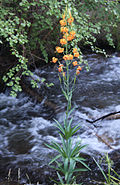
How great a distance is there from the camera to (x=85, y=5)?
451 cm

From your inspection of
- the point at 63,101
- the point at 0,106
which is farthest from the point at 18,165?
the point at 0,106

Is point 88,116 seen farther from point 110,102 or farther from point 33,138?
point 33,138

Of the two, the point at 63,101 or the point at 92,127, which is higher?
the point at 63,101

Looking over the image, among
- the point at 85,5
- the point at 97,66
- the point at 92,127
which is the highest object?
the point at 85,5

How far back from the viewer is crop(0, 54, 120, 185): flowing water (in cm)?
250

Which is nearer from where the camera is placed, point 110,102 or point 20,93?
point 110,102

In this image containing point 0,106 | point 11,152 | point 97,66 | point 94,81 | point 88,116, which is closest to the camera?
point 11,152

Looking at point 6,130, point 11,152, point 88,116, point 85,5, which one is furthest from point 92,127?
point 85,5

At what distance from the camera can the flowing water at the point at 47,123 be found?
250cm

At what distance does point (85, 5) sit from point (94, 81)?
5.24 ft

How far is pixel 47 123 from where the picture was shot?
3.54 meters

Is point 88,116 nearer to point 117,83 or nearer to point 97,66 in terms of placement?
point 117,83

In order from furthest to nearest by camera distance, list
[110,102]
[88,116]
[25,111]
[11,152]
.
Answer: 1. [25,111]
2. [110,102]
3. [88,116]
4. [11,152]

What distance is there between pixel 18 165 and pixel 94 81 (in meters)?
2.85
